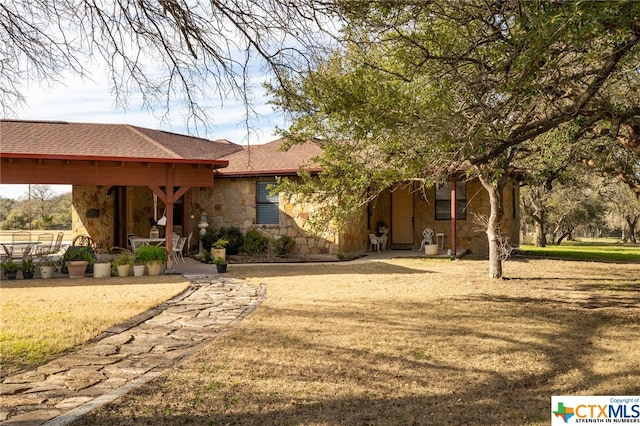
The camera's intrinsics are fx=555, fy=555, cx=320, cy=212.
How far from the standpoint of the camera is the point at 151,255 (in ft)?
42.8

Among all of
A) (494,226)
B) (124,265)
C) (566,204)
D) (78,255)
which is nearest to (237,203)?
(124,265)

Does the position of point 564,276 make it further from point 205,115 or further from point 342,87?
point 205,115

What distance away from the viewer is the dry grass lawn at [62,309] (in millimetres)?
6141

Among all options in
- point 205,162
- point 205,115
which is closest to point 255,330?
point 205,115

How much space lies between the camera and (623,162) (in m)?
10.8

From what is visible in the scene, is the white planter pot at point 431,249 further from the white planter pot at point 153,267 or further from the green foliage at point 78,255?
the green foliage at point 78,255

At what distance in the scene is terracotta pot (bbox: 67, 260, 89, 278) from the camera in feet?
41.8

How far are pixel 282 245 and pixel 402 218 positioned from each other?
206 inches

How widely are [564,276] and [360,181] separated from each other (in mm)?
6896

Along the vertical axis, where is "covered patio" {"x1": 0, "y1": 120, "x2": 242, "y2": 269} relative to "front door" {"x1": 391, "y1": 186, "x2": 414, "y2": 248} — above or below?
above

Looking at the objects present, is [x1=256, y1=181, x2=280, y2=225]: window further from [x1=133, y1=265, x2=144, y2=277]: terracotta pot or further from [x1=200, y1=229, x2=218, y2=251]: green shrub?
[x1=133, y1=265, x2=144, y2=277]: terracotta pot

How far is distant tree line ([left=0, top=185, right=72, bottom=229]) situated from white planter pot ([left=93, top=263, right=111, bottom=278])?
19.8m

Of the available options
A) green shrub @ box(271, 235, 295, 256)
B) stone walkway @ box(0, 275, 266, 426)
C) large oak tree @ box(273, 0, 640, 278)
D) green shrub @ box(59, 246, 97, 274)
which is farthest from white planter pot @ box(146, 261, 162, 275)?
large oak tree @ box(273, 0, 640, 278)

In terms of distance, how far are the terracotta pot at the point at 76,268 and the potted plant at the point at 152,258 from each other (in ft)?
3.96
